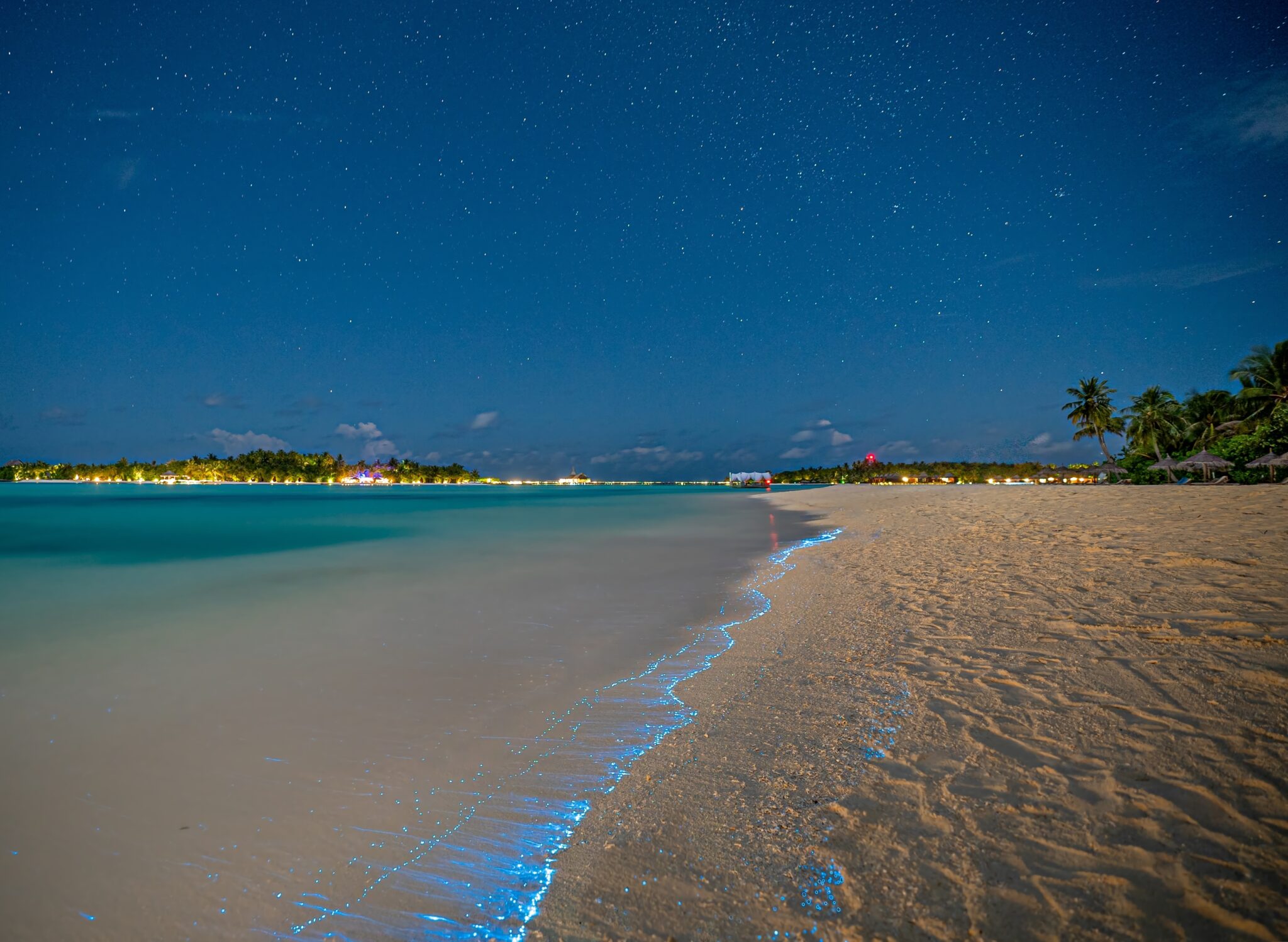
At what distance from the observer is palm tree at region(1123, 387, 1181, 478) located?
45.0 meters

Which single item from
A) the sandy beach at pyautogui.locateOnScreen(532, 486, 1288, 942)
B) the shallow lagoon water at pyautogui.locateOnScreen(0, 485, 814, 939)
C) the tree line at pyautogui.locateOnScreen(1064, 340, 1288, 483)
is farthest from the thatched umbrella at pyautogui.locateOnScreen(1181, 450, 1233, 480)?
the shallow lagoon water at pyautogui.locateOnScreen(0, 485, 814, 939)

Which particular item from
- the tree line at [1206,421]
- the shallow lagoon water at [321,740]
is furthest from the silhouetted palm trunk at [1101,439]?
the shallow lagoon water at [321,740]

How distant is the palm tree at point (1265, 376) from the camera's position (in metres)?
34.6

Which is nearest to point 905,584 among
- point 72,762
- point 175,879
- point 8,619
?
point 175,879

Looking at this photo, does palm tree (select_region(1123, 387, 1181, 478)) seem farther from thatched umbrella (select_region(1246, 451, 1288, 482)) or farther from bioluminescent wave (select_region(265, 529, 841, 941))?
bioluminescent wave (select_region(265, 529, 841, 941))

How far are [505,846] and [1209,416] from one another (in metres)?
61.4

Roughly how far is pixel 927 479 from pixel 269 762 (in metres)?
170

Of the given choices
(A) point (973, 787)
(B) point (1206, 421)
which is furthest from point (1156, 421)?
(A) point (973, 787)

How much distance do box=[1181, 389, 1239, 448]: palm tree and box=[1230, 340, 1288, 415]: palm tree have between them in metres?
3.42

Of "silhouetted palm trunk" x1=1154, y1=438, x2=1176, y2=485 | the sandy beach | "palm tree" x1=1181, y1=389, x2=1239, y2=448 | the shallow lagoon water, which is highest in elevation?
"palm tree" x1=1181, y1=389, x2=1239, y2=448

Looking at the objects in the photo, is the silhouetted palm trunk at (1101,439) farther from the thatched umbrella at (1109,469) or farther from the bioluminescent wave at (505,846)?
the bioluminescent wave at (505,846)

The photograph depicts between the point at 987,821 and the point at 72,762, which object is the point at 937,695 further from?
the point at 72,762

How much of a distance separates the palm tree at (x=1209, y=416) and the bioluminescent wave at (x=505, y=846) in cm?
5355

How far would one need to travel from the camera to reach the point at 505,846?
3027 millimetres
